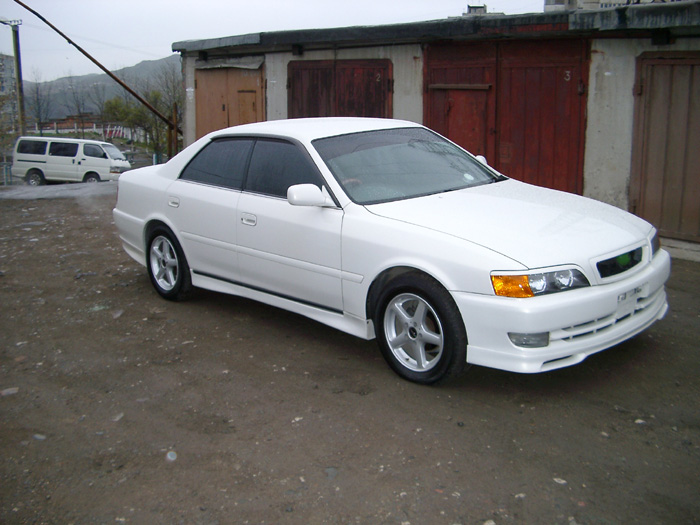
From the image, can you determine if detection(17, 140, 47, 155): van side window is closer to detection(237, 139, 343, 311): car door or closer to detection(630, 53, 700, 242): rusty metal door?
detection(630, 53, 700, 242): rusty metal door

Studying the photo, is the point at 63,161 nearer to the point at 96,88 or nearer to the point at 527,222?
the point at 527,222

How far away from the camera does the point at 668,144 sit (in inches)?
342

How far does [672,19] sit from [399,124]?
13.1ft

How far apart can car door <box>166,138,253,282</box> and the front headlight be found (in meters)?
2.40

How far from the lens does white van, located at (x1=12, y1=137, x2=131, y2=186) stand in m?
25.8

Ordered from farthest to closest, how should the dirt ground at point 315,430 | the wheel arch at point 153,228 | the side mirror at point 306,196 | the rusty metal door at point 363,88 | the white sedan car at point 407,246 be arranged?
the rusty metal door at point 363,88 < the wheel arch at point 153,228 < the side mirror at point 306,196 < the white sedan car at point 407,246 < the dirt ground at point 315,430

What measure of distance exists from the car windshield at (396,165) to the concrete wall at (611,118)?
160 inches

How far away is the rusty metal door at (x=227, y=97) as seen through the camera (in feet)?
48.6

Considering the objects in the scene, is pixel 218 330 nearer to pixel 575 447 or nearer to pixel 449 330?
pixel 449 330

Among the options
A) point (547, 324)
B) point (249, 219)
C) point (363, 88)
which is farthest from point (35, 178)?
point (547, 324)

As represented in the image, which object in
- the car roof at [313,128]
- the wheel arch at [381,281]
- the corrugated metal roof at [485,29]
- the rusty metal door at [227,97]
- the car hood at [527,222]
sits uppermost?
the corrugated metal roof at [485,29]

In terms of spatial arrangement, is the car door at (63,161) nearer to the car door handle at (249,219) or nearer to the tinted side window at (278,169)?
the tinted side window at (278,169)

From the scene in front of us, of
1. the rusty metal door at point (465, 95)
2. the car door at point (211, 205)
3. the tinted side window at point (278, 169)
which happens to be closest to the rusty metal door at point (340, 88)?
the rusty metal door at point (465, 95)

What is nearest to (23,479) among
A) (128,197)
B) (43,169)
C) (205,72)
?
(128,197)
